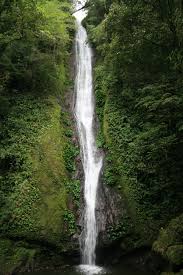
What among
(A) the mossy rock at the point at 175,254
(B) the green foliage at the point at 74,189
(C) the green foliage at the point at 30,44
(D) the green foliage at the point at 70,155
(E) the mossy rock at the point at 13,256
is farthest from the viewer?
(D) the green foliage at the point at 70,155

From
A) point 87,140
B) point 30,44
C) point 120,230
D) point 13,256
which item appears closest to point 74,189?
point 120,230

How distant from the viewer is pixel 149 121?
61.9 ft

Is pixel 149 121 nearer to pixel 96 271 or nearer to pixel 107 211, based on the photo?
pixel 107 211

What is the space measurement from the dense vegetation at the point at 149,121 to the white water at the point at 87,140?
0.70 metres

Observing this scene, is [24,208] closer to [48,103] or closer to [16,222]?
[16,222]

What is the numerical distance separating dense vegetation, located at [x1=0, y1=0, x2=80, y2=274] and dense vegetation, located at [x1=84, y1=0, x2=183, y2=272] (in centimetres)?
232

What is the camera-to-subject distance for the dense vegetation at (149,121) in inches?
563

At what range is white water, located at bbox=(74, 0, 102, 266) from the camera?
53.5ft

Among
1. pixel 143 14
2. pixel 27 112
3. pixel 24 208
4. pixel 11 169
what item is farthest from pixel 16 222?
pixel 143 14

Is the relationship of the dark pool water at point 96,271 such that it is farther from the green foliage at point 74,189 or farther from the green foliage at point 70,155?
the green foliage at point 70,155

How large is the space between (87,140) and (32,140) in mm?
3222

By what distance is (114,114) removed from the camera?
21312 mm

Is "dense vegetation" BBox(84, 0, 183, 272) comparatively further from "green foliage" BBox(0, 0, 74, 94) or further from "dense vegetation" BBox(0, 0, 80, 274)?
"green foliage" BBox(0, 0, 74, 94)

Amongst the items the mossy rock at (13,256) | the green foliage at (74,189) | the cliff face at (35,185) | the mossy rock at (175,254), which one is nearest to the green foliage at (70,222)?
the cliff face at (35,185)
